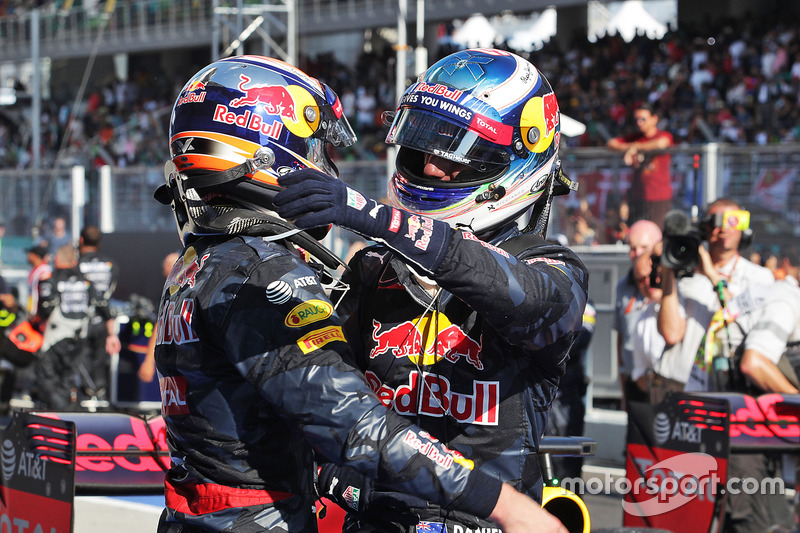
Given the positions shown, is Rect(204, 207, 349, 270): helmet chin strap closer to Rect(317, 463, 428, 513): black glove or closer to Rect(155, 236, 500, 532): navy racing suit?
Rect(155, 236, 500, 532): navy racing suit

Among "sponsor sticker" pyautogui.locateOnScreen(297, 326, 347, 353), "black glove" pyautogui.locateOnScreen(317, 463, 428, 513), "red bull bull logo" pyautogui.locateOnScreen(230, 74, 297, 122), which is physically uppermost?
"red bull bull logo" pyautogui.locateOnScreen(230, 74, 297, 122)

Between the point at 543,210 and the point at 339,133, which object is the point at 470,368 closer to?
the point at 543,210

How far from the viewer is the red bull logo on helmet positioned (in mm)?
2154

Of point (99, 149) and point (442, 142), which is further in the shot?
point (99, 149)

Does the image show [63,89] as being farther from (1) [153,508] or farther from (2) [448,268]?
(2) [448,268]

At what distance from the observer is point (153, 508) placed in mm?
5750

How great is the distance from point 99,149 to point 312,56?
596 cm

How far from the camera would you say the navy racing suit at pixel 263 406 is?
1.82 meters

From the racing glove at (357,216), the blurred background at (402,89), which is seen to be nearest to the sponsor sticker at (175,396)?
the racing glove at (357,216)

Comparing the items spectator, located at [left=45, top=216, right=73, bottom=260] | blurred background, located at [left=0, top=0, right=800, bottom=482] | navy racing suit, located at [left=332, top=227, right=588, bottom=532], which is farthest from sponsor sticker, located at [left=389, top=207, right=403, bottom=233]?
spectator, located at [left=45, top=216, right=73, bottom=260]

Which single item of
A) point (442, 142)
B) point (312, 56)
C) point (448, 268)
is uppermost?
point (442, 142)

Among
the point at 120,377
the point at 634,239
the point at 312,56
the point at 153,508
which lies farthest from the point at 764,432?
the point at 312,56

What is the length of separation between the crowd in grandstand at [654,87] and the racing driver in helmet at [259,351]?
1129 centimetres

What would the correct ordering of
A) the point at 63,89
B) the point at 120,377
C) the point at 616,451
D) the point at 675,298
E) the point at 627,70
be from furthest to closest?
the point at 63,89 → the point at 627,70 → the point at 120,377 → the point at 616,451 → the point at 675,298
